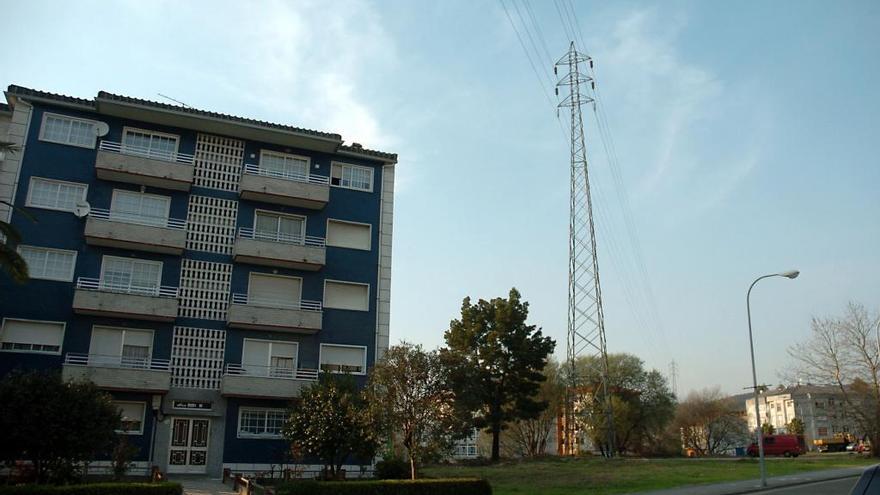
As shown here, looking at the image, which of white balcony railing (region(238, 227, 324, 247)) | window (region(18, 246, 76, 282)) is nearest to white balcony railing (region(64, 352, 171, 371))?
window (region(18, 246, 76, 282))

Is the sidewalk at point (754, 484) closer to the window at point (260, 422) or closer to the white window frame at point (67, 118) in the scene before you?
the window at point (260, 422)

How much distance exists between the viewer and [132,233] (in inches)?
1239

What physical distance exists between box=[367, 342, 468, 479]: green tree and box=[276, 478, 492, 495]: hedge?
223 centimetres

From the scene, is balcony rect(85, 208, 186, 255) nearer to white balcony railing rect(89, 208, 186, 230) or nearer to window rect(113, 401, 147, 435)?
white balcony railing rect(89, 208, 186, 230)

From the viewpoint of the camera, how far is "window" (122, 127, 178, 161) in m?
33.3

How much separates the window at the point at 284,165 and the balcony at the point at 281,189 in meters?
0.05

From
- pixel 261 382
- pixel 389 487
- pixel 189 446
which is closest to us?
pixel 389 487

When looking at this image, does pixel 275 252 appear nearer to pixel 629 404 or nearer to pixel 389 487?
pixel 389 487

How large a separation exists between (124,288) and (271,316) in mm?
6722

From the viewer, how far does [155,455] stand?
2981cm

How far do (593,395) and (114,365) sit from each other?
129 ft

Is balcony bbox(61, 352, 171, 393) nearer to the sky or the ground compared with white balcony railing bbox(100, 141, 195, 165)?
nearer to the ground

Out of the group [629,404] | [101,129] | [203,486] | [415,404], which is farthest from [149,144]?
[629,404]

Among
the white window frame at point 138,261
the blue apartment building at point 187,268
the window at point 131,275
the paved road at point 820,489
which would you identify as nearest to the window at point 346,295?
the blue apartment building at point 187,268
